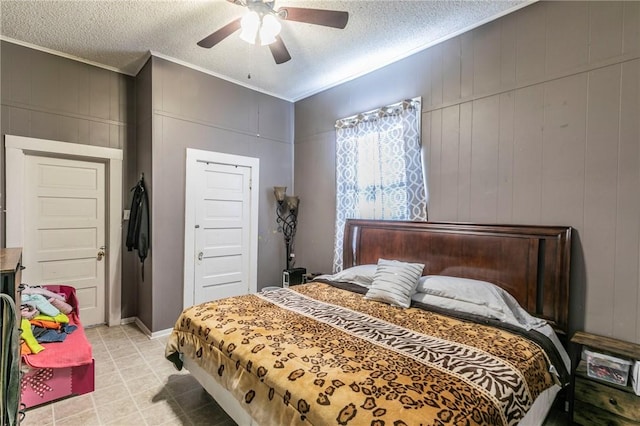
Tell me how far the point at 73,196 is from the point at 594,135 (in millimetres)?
4960

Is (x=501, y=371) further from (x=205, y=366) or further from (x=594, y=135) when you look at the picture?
(x=594, y=135)

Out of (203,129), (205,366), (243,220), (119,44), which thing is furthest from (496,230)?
(119,44)

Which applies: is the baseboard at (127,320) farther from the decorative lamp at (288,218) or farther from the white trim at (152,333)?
the decorative lamp at (288,218)

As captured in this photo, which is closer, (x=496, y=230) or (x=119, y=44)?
(x=496, y=230)

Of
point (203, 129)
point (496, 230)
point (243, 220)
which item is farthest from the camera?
point (243, 220)

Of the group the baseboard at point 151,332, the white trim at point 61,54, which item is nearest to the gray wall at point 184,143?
the baseboard at point 151,332

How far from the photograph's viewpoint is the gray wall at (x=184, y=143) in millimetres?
3363

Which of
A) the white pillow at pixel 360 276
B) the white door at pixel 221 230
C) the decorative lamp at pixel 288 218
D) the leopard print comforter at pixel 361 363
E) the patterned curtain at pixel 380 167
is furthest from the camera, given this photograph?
the decorative lamp at pixel 288 218

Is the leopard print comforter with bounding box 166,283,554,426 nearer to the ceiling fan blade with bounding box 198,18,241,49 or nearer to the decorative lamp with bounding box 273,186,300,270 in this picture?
the ceiling fan blade with bounding box 198,18,241,49

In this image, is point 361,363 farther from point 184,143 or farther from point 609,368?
point 184,143

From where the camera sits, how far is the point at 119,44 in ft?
10.2

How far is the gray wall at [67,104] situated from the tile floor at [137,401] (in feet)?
4.04

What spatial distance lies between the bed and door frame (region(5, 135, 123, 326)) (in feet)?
6.24

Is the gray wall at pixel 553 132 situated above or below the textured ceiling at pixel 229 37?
below
